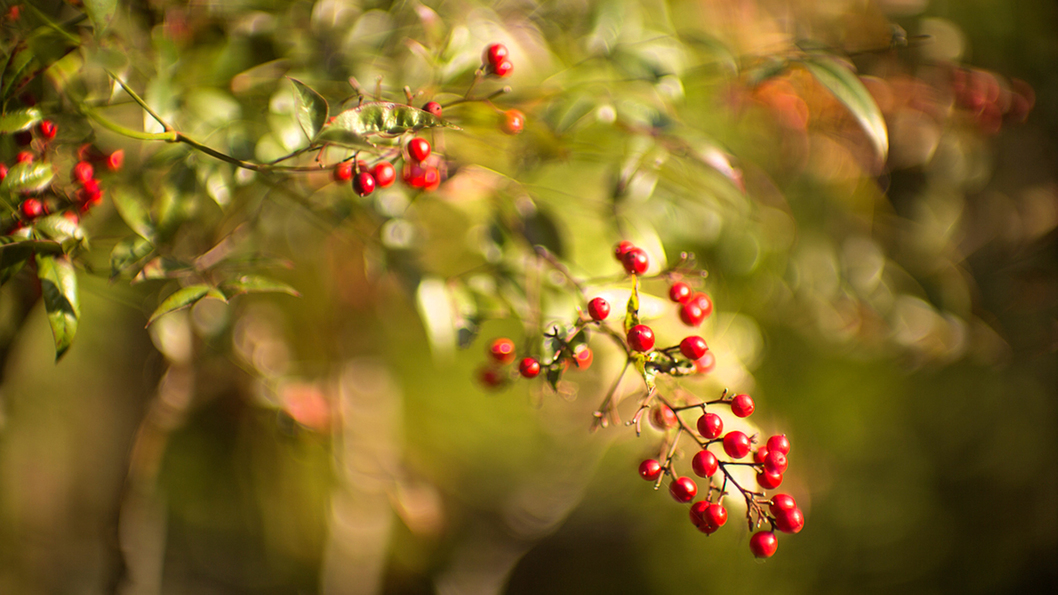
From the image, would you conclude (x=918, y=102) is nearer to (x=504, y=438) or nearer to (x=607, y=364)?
(x=607, y=364)

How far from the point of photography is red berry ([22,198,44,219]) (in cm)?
40

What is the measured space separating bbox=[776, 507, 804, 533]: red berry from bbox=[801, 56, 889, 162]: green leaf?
299 millimetres

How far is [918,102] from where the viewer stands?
32.9 inches

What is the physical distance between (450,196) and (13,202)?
37cm

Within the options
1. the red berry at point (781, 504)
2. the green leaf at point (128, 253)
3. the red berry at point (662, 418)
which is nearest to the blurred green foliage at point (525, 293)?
the green leaf at point (128, 253)

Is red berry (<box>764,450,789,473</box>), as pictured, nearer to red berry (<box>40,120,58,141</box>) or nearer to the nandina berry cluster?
the nandina berry cluster

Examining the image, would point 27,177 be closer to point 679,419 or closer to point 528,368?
point 528,368

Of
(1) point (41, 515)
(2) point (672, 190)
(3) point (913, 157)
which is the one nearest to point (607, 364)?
(2) point (672, 190)

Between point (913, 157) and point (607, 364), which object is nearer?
point (607, 364)

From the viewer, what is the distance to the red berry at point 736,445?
1.24ft

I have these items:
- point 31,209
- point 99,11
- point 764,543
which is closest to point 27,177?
point 31,209

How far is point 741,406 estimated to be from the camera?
0.40 m

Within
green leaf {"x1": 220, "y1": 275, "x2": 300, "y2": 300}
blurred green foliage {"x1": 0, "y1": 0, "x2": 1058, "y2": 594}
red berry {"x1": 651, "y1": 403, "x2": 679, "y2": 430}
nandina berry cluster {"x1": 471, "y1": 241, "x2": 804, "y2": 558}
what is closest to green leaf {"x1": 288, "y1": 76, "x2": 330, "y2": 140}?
blurred green foliage {"x1": 0, "y1": 0, "x2": 1058, "y2": 594}

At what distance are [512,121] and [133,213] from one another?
0.34 m
